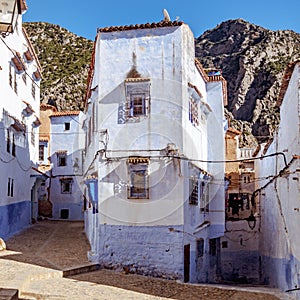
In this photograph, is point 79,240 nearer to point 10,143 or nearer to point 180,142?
point 10,143

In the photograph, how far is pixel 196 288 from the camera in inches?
573

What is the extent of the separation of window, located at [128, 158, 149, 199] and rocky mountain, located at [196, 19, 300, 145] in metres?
36.4

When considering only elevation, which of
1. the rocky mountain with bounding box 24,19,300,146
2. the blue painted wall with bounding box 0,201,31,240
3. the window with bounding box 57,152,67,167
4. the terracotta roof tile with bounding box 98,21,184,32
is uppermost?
the rocky mountain with bounding box 24,19,300,146

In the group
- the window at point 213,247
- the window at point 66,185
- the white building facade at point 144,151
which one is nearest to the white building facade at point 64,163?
the window at point 66,185

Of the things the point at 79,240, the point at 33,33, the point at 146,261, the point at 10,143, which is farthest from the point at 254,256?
the point at 33,33

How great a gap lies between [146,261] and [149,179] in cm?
310

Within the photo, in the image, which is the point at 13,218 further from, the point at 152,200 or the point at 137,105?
the point at 137,105

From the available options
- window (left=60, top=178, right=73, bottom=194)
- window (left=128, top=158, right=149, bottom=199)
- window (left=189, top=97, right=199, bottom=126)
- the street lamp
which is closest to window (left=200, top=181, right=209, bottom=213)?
window (left=189, top=97, right=199, bottom=126)

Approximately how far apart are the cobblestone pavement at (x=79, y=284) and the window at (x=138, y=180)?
3011 mm

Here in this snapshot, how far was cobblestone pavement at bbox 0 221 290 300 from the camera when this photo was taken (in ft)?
39.5

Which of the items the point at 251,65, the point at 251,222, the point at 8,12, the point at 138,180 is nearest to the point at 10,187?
the point at 138,180

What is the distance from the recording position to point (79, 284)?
1334 centimetres

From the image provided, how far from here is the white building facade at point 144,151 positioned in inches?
640

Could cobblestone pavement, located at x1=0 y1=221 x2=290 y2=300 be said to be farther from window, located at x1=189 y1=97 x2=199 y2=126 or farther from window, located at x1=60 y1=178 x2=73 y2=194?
window, located at x1=60 y1=178 x2=73 y2=194
